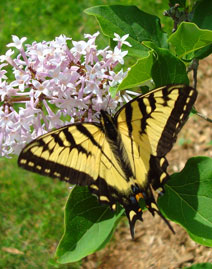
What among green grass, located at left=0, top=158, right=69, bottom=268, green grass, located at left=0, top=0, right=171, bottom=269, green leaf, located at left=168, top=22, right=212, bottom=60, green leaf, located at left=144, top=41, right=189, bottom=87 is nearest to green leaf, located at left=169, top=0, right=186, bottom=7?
green leaf, located at left=168, top=22, right=212, bottom=60

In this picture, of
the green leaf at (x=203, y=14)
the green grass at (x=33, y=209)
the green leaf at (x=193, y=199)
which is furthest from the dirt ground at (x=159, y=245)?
the green leaf at (x=203, y=14)

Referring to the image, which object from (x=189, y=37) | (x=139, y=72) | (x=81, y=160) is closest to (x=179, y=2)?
(x=189, y=37)

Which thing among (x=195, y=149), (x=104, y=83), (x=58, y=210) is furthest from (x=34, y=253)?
(x=104, y=83)

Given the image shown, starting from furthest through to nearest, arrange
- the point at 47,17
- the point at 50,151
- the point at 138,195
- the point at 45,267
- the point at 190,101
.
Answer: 1. the point at 47,17
2. the point at 45,267
3. the point at 138,195
4. the point at 50,151
5. the point at 190,101

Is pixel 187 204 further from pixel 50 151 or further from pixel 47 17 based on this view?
pixel 47 17

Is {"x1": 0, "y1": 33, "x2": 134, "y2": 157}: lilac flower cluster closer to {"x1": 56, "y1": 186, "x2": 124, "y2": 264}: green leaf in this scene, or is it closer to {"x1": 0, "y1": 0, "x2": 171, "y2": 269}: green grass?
{"x1": 56, "y1": 186, "x2": 124, "y2": 264}: green leaf

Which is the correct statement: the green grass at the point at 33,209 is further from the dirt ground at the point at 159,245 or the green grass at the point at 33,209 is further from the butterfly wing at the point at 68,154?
the butterfly wing at the point at 68,154

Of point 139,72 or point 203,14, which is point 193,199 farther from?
point 203,14
